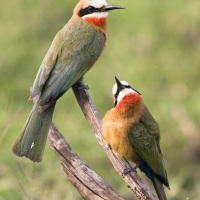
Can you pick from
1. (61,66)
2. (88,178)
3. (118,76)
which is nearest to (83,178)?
(88,178)

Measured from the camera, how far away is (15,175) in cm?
584

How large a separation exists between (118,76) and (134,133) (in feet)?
8.81

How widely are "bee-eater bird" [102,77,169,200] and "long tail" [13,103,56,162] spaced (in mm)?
296

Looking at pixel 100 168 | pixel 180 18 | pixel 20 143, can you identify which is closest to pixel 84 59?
pixel 20 143

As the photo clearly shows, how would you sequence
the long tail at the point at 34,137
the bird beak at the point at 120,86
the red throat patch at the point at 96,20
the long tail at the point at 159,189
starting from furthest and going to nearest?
the red throat patch at the point at 96,20 → the bird beak at the point at 120,86 → the long tail at the point at 34,137 → the long tail at the point at 159,189

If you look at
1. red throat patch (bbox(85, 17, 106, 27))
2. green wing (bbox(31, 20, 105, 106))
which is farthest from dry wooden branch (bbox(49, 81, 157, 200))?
red throat patch (bbox(85, 17, 106, 27))

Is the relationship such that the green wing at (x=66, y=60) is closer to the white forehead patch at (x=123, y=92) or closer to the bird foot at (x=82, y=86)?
the bird foot at (x=82, y=86)

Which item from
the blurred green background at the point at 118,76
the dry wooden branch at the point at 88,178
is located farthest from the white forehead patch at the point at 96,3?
the dry wooden branch at the point at 88,178

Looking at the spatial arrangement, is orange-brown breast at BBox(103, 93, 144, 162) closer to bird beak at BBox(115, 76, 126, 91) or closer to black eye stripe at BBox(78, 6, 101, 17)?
bird beak at BBox(115, 76, 126, 91)

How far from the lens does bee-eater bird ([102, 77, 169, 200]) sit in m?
4.87

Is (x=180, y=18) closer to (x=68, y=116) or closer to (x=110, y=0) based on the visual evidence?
(x=110, y=0)

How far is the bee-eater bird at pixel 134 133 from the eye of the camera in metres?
4.87

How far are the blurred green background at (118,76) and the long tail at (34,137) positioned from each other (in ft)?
1.26

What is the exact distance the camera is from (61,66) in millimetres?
5254
